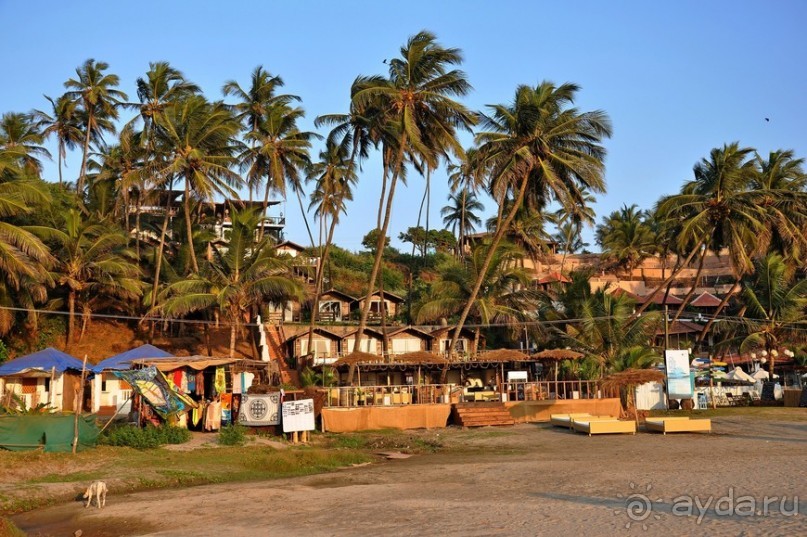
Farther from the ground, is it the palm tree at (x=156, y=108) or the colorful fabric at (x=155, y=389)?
the palm tree at (x=156, y=108)

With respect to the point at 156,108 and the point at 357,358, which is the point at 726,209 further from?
the point at 156,108

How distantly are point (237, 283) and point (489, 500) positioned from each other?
1029 inches

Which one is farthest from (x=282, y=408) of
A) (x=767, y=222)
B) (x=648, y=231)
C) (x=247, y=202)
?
(x=648, y=231)

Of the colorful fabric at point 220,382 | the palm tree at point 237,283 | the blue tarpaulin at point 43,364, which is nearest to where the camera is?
the colorful fabric at point 220,382

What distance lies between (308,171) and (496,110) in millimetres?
16474

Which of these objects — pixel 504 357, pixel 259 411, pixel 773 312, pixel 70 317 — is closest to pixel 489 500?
pixel 259 411

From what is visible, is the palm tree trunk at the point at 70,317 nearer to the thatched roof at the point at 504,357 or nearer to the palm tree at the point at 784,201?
the thatched roof at the point at 504,357

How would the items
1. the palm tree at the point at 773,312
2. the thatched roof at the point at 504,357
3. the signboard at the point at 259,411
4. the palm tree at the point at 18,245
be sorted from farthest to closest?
the palm tree at the point at 773,312 < the thatched roof at the point at 504,357 < the palm tree at the point at 18,245 < the signboard at the point at 259,411

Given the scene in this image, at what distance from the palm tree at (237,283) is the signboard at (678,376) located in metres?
18.2

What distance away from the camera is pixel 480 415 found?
3303cm

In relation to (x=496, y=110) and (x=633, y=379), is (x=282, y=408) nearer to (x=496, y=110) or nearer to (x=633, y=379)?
(x=633, y=379)

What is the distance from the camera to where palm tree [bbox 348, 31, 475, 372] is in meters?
35.8

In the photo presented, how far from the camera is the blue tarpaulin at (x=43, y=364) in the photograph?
3022cm

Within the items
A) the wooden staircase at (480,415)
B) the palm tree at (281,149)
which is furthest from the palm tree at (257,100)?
the wooden staircase at (480,415)
